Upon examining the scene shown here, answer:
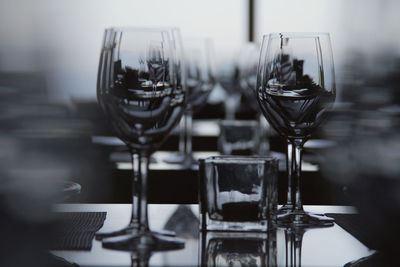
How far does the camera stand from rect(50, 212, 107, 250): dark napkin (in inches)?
23.1

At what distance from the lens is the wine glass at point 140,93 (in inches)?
23.8

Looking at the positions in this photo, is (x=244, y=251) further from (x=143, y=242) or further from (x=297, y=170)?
(x=297, y=170)

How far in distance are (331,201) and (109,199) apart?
15.4 inches

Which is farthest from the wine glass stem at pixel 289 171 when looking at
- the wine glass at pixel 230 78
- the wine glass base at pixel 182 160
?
the wine glass at pixel 230 78

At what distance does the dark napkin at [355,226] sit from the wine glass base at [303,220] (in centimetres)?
2

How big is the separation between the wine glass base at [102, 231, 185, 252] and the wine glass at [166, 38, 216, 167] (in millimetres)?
837

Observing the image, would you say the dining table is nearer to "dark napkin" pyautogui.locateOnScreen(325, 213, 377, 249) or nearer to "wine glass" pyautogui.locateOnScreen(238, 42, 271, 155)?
"dark napkin" pyautogui.locateOnScreen(325, 213, 377, 249)

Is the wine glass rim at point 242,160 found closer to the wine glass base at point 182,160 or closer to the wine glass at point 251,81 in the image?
the wine glass base at point 182,160

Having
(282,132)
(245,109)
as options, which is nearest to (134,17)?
(245,109)

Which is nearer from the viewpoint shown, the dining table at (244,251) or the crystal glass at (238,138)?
the dining table at (244,251)

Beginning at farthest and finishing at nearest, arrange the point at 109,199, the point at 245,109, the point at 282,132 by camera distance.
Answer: the point at 245,109 < the point at 109,199 < the point at 282,132

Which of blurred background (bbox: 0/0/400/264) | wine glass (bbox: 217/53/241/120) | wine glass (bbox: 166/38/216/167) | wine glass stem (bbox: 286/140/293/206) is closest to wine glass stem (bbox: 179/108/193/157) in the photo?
wine glass (bbox: 166/38/216/167)

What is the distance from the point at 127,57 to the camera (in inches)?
24.0

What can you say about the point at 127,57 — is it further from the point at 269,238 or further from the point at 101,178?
the point at 101,178
